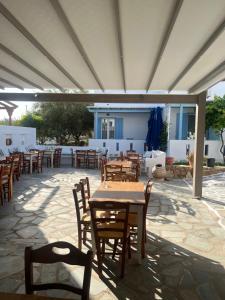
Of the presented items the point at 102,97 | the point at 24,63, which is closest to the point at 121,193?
the point at 24,63

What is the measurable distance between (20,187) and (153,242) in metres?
5.72

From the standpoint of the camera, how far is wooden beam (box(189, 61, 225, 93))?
531 centimetres

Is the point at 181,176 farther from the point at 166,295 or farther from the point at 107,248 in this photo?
the point at 166,295

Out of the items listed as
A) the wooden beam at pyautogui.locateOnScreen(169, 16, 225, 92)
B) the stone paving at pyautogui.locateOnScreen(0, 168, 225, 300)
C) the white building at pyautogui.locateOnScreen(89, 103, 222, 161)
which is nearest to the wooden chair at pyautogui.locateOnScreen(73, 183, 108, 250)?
the stone paving at pyautogui.locateOnScreen(0, 168, 225, 300)

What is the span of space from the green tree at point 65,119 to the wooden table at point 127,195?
18.6 meters

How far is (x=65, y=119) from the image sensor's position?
23578 millimetres

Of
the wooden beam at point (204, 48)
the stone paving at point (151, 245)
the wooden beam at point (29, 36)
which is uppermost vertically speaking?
the wooden beam at point (29, 36)

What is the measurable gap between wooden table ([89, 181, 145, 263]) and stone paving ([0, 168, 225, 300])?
1.62 ft

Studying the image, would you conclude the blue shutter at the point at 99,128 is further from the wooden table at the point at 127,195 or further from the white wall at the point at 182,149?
the wooden table at the point at 127,195

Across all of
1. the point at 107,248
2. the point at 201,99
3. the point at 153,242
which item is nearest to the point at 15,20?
the point at 107,248

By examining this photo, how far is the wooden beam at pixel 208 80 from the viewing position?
5.31 metres

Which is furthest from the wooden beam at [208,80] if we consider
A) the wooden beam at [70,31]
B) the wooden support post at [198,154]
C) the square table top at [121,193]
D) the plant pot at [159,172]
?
the plant pot at [159,172]

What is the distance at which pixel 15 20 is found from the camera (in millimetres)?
3459

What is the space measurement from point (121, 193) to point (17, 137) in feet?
34.2
